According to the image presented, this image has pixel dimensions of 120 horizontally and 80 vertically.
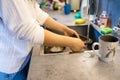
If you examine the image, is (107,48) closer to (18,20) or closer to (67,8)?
(18,20)

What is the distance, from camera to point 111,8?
133 cm

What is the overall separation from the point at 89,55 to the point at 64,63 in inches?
6.2

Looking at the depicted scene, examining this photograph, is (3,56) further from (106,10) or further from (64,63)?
(106,10)

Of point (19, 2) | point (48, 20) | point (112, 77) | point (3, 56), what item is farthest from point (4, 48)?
point (112, 77)

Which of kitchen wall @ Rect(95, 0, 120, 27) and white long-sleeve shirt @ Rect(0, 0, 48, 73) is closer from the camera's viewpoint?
white long-sleeve shirt @ Rect(0, 0, 48, 73)

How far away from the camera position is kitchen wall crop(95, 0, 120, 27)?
1244 mm

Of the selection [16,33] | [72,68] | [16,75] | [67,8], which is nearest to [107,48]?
[72,68]

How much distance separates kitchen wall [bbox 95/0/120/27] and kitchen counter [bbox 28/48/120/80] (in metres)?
0.41

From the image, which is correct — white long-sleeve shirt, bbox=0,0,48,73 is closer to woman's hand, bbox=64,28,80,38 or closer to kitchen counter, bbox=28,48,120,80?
kitchen counter, bbox=28,48,120,80

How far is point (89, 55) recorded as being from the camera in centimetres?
94

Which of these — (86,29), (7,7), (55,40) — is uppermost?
(7,7)

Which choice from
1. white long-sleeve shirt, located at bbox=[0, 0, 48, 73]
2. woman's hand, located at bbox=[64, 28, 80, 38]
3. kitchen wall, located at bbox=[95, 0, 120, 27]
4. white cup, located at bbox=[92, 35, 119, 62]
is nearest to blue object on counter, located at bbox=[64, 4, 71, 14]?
kitchen wall, located at bbox=[95, 0, 120, 27]

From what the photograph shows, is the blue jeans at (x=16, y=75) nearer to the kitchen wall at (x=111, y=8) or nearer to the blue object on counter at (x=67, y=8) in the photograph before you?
the kitchen wall at (x=111, y=8)

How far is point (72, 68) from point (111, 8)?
70cm
